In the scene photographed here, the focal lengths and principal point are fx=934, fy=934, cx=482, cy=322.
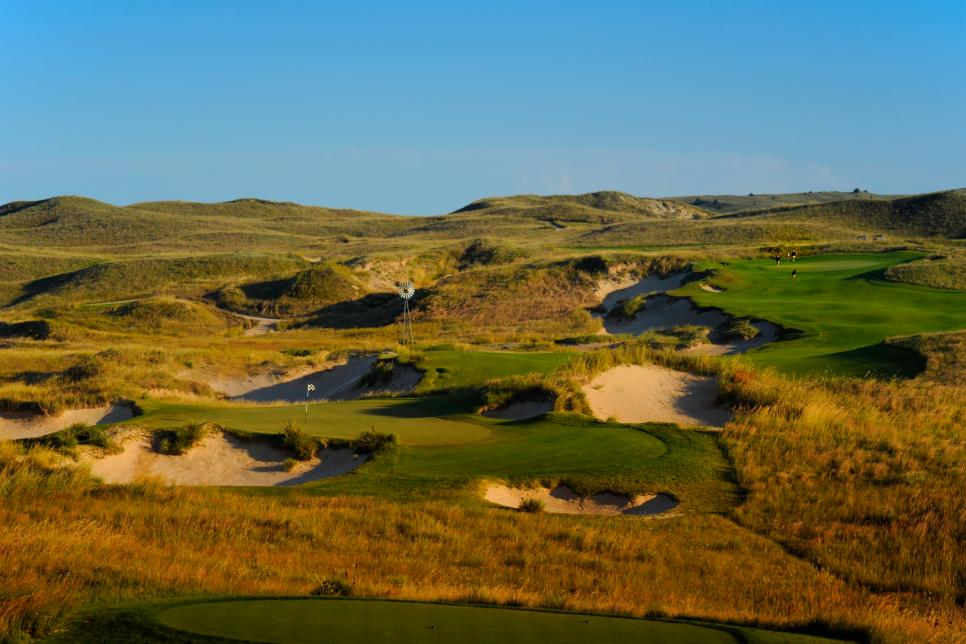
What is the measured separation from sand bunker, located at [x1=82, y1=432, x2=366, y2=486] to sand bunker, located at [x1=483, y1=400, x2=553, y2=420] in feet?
15.7

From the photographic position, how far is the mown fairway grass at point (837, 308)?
2738cm

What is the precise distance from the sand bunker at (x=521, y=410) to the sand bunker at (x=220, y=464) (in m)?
4.78

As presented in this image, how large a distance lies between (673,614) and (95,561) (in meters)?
5.99

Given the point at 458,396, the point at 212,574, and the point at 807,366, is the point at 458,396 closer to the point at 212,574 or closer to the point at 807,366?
the point at 807,366

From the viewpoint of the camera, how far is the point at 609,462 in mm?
17141

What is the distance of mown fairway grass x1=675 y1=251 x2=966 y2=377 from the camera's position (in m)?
27.4

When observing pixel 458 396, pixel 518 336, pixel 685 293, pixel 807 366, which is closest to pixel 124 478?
pixel 458 396

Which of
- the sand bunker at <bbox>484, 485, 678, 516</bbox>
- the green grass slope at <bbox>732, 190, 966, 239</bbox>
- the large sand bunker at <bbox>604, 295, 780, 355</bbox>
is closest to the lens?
the sand bunker at <bbox>484, 485, 678, 516</bbox>

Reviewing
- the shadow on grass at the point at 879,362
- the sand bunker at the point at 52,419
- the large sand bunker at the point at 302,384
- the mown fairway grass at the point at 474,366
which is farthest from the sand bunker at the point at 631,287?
the sand bunker at the point at 52,419

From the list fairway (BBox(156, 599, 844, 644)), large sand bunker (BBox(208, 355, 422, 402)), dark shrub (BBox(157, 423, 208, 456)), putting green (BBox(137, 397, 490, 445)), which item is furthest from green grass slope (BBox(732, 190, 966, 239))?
fairway (BBox(156, 599, 844, 644))

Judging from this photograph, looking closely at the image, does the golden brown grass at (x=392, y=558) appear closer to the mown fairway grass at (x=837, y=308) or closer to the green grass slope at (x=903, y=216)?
the mown fairway grass at (x=837, y=308)

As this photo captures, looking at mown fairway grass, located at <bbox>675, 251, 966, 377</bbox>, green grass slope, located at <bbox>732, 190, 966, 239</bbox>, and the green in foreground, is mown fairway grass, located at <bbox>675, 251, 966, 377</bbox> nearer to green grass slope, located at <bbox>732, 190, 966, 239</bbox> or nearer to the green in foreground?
the green in foreground

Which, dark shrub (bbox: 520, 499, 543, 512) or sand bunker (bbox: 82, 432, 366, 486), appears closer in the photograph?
dark shrub (bbox: 520, 499, 543, 512)

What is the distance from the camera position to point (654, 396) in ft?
76.5
